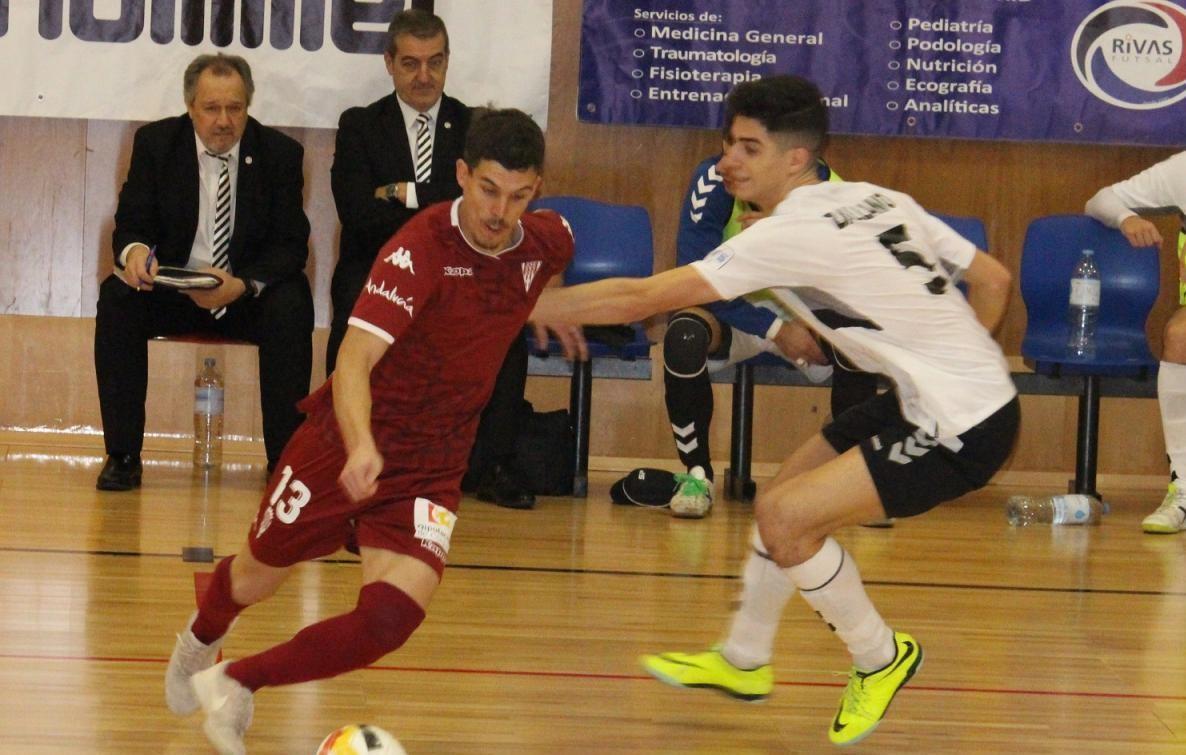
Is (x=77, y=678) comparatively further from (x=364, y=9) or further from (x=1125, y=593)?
(x=364, y=9)

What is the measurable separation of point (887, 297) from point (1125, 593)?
2.23 metres

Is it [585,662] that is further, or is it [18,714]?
[585,662]

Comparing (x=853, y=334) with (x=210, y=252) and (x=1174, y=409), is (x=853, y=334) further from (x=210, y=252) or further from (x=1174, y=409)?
(x=210, y=252)

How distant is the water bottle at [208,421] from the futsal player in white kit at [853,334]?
13.2ft

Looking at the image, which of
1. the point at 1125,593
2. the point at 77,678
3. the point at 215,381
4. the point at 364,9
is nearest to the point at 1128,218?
the point at 1125,593

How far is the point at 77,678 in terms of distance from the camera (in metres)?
3.64

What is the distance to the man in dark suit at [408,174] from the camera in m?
6.41

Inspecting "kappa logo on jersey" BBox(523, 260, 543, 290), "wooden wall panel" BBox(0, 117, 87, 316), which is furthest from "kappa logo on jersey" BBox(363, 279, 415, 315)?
"wooden wall panel" BBox(0, 117, 87, 316)

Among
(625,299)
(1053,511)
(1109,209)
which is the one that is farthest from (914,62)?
(625,299)

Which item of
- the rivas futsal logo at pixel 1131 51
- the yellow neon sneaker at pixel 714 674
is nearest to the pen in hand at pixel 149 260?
the yellow neon sneaker at pixel 714 674

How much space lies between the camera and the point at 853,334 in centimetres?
348

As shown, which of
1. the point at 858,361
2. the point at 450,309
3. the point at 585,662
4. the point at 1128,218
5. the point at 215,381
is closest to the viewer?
the point at 450,309

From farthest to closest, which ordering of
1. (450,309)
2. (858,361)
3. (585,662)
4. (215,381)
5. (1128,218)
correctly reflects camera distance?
1. (215,381)
2. (1128,218)
3. (585,662)
4. (858,361)
5. (450,309)

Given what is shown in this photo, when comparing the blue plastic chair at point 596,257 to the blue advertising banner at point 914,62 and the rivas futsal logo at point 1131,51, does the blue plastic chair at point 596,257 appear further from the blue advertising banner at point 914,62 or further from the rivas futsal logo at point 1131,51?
the rivas futsal logo at point 1131,51
